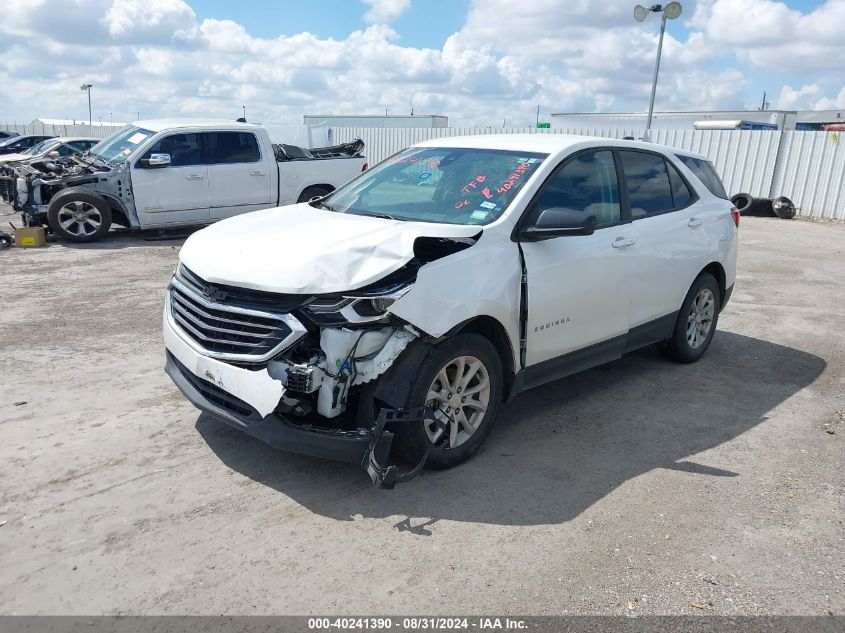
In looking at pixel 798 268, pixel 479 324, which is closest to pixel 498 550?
pixel 479 324

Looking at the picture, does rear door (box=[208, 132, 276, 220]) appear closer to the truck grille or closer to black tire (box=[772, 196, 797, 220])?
the truck grille

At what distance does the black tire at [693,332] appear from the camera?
595 centimetres

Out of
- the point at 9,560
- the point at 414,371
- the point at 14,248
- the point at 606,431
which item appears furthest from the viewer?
the point at 14,248

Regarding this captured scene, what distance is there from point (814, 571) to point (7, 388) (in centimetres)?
524

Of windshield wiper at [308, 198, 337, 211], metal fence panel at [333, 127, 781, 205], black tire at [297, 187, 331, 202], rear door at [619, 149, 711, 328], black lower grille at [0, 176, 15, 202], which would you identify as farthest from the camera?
metal fence panel at [333, 127, 781, 205]

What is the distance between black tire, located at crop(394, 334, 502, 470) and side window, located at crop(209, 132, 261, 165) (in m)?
9.00

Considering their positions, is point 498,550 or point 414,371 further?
point 414,371

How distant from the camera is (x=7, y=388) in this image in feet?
16.7

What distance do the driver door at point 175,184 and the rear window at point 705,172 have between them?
8.13 m

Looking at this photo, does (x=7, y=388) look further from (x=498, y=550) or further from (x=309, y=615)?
(x=498, y=550)

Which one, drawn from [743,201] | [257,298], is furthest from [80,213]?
[743,201]

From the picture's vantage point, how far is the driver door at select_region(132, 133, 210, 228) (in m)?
11.1

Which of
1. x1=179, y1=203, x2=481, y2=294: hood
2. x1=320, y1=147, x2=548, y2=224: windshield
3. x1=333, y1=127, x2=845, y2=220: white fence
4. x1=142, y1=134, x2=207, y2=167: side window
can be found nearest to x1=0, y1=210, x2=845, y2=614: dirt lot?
x1=179, y1=203, x2=481, y2=294: hood

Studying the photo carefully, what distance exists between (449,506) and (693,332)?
3.48 meters
